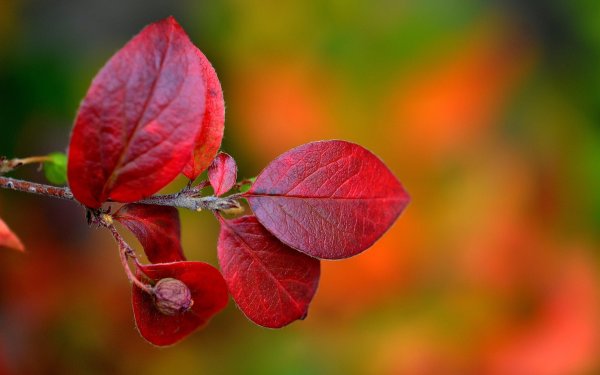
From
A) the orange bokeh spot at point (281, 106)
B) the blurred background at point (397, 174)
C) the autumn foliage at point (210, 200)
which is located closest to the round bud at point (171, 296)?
the autumn foliage at point (210, 200)

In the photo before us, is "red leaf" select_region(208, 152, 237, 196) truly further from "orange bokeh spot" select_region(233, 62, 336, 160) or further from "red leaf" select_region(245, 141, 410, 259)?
"orange bokeh spot" select_region(233, 62, 336, 160)

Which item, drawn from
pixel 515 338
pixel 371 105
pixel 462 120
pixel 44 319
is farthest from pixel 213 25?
pixel 515 338

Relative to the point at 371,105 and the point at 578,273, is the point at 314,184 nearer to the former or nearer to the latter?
the point at 371,105

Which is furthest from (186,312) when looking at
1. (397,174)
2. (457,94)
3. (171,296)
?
(457,94)

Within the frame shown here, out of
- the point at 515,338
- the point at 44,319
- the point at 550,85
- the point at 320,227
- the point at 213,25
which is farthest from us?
the point at 550,85

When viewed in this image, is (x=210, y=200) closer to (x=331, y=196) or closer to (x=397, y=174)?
(x=331, y=196)

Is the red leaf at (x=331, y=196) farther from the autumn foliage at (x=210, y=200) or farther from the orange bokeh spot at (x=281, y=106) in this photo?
the orange bokeh spot at (x=281, y=106)
